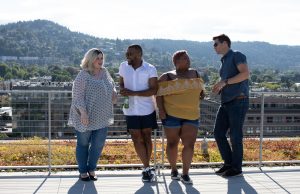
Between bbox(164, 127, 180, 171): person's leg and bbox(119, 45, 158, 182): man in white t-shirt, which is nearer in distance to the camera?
bbox(119, 45, 158, 182): man in white t-shirt

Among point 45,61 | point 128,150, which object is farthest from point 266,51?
point 128,150

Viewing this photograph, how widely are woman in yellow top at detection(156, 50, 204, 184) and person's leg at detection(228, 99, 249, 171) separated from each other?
490mm

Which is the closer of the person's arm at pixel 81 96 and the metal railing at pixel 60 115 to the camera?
the person's arm at pixel 81 96

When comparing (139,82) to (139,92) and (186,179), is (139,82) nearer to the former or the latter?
(139,92)

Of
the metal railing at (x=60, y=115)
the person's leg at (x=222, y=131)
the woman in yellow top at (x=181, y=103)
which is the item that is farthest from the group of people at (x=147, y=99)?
the metal railing at (x=60, y=115)

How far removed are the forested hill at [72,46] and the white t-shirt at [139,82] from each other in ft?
258

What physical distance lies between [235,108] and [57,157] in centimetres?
329

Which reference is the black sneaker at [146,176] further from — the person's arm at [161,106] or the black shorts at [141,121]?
the person's arm at [161,106]

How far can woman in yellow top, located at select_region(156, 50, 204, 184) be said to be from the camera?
5211 millimetres

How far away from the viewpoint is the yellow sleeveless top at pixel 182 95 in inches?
205

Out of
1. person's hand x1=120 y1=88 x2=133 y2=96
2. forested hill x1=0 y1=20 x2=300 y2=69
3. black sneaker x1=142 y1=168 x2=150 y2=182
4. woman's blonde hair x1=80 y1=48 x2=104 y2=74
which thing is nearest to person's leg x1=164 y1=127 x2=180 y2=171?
black sneaker x1=142 y1=168 x2=150 y2=182

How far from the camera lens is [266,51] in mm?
97375

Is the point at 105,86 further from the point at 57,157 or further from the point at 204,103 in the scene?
the point at 57,157

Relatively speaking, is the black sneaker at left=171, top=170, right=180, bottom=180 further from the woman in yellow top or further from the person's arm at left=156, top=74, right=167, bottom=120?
the person's arm at left=156, top=74, right=167, bottom=120
